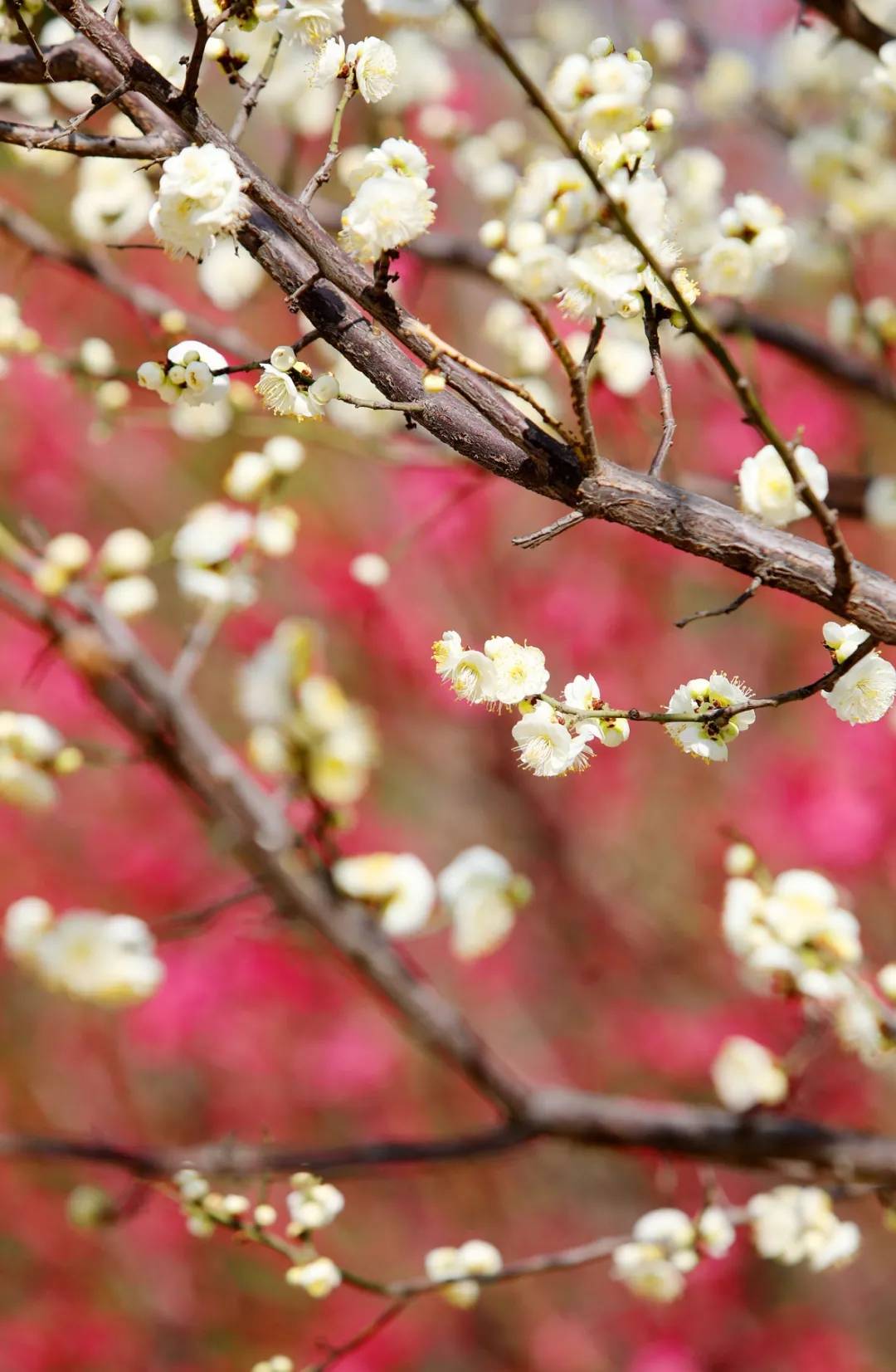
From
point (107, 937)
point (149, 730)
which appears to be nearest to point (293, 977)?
point (107, 937)

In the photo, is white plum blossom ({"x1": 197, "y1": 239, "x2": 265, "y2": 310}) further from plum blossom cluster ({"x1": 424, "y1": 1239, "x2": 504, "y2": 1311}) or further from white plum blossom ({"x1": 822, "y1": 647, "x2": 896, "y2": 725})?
plum blossom cluster ({"x1": 424, "y1": 1239, "x2": 504, "y2": 1311})

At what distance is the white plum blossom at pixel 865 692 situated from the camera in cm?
79

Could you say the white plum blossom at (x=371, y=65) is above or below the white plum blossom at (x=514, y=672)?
above

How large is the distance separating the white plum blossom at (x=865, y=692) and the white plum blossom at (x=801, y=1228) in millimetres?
928

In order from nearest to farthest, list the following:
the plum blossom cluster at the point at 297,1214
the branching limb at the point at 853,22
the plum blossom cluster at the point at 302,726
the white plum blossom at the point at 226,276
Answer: the plum blossom cluster at the point at 297,1214 → the branching limb at the point at 853,22 → the plum blossom cluster at the point at 302,726 → the white plum blossom at the point at 226,276

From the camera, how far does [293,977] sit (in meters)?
3.10

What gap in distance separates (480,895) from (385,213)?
1.05 meters

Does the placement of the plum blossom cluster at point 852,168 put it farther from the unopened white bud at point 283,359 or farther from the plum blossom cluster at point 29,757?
the plum blossom cluster at point 29,757

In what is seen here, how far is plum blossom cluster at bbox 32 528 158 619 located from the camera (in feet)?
4.41

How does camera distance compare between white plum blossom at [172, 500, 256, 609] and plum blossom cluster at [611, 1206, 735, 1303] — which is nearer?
plum blossom cluster at [611, 1206, 735, 1303]

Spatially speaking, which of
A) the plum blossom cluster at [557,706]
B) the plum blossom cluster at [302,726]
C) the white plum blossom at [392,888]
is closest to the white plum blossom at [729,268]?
the plum blossom cluster at [557,706]

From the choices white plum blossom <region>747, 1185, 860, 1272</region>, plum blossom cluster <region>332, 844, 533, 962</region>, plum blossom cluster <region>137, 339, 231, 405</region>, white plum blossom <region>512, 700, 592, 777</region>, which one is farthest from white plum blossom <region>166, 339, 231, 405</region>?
white plum blossom <region>747, 1185, 860, 1272</region>

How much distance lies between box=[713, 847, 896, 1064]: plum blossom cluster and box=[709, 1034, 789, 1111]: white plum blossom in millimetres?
133

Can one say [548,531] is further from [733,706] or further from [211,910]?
[211,910]
